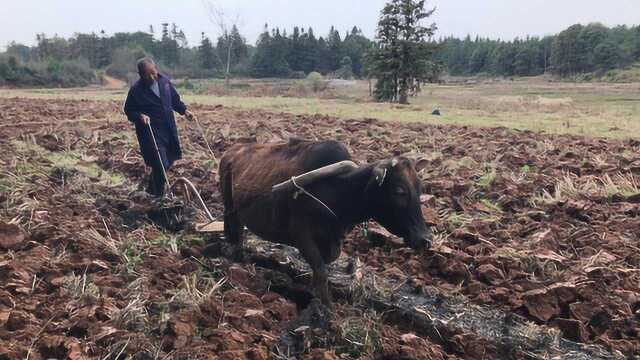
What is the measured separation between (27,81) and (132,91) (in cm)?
5390

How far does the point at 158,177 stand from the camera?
8094 mm

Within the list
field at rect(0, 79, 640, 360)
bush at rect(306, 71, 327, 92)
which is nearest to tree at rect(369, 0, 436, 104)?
bush at rect(306, 71, 327, 92)

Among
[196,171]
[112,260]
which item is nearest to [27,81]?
[196,171]

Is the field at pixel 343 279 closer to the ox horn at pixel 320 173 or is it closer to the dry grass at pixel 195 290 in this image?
the dry grass at pixel 195 290

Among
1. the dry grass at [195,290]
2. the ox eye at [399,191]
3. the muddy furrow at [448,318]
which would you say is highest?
the ox eye at [399,191]

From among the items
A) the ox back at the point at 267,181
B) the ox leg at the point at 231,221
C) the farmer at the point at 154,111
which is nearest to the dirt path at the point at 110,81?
the farmer at the point at 154,111

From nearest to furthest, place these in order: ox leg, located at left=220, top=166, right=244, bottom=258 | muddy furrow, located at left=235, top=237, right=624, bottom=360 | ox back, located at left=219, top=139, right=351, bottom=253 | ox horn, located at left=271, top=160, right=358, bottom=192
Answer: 1. muddy furrow, located at left=235, top=237, right=624, bottom=360
2. ox horn, located at left=271, top=160, right=358, bottom=192
3. ox back, located at left=219, top=139, right=351, bottom=253
4. ox leg, located at left=220, top=166, right=244, bottom=258

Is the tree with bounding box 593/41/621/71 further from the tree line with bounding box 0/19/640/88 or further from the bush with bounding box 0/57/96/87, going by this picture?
the bush with bounding box 0/57/96/87

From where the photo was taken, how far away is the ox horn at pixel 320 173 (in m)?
4.95

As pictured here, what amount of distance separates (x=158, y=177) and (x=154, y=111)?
35.4 inches

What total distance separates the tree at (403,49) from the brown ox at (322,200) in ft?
115

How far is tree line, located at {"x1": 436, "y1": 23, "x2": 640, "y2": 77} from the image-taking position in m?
79.1

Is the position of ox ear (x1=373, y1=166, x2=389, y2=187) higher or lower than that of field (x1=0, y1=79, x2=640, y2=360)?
higher

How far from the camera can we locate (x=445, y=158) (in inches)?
471
